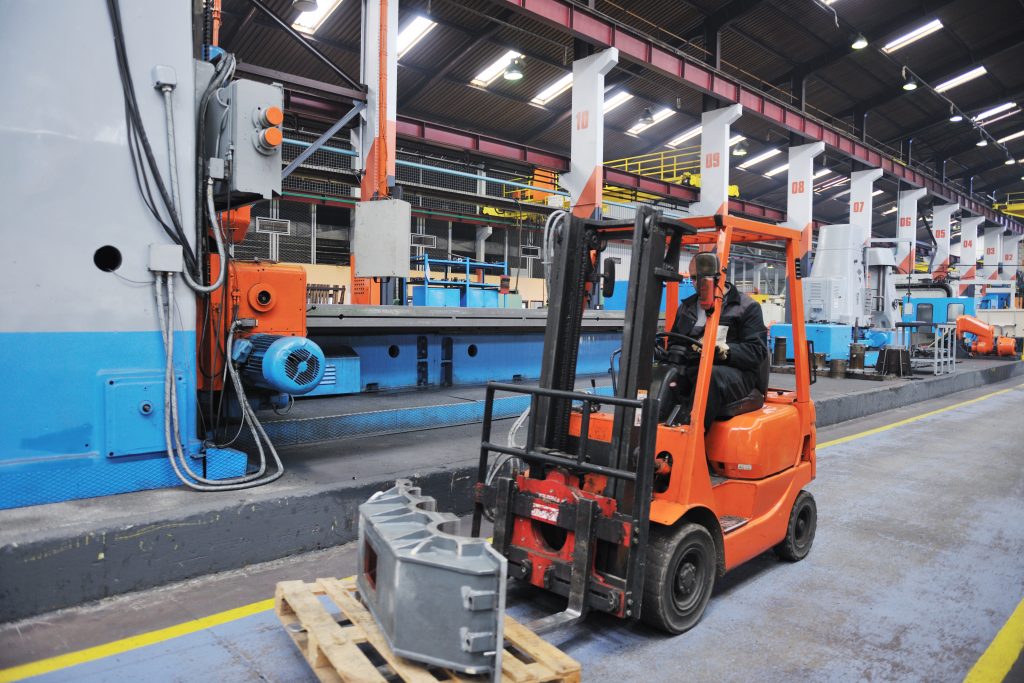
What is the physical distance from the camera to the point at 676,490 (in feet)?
9.98

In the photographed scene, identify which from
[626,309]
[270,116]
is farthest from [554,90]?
[626,309]

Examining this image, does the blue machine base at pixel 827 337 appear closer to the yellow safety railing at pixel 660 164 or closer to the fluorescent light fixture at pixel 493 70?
the fluorescent light fixture at pixel 493 70

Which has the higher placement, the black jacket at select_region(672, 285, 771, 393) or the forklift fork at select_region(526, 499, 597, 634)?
the black jacket at select_region(672, 285, 771, 393)

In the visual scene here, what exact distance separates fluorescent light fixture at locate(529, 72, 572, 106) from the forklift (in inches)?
668

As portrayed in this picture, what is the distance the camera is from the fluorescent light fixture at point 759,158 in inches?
1037

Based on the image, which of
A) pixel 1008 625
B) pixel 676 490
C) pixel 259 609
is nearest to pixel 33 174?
pixel 259 609

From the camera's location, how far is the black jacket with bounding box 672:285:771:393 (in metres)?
3.56

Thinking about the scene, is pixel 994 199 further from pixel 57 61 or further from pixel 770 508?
pixel 57 61

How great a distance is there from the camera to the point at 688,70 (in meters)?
14.6

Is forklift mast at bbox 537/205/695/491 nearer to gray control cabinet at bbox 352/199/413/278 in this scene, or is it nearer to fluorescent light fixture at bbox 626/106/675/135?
gray control cabinet at bbox 352/199/413/278

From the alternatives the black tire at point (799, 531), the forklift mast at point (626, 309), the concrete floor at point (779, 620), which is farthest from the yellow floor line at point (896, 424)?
the forklift mast at point (626, 309)

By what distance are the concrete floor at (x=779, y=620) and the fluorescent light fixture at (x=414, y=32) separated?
14.6 m

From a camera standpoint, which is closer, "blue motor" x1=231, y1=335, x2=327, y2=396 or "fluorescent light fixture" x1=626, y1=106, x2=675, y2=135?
"blue motor" x1=231, y1=335, x2=327, y2=396

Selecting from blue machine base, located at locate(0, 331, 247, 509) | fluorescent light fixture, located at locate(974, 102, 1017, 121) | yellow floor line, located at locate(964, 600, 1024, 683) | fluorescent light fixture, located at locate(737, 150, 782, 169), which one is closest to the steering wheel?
yellow floor line, located at locate(964, 600, 1024, 683)
